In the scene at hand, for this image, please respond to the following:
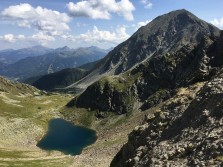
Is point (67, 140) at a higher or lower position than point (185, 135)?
lower

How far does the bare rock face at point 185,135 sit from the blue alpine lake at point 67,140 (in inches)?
4056

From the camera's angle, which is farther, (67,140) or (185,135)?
(67,140)

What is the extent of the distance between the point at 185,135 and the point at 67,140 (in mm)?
140712

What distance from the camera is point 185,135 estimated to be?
1439 inches

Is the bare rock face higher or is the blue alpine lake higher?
the bare rock face

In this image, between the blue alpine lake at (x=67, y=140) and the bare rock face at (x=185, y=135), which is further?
the blue alpine lake at (x=67, y=140)

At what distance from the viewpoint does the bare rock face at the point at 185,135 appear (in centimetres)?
3143

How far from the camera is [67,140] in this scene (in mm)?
172625

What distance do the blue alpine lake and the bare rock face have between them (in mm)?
103029

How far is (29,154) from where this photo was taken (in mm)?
122312

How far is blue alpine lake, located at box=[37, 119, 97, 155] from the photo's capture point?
502ft

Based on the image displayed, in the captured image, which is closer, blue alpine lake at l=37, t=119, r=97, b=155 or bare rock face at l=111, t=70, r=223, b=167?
bare rock face at l=111, t=70, r=223, b=167

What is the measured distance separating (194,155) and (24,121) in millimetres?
161665

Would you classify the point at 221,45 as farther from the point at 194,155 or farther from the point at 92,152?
the point at 194,155
